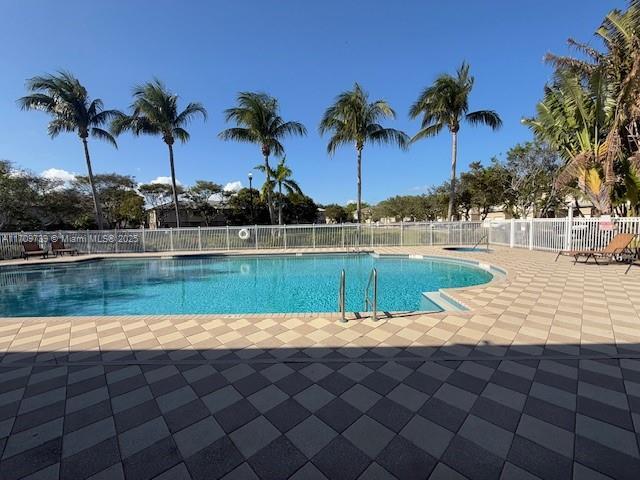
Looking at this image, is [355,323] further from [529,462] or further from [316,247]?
[316,247]

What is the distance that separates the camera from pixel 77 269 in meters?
11.9

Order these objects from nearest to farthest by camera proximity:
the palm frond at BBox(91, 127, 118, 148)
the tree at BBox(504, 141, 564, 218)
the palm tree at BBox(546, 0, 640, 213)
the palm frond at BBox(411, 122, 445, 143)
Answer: the palm tree at BBox(546, 0, 640, 213), the palm frond at BBox(411, 122, 445, 143), the palm frond at BBox(91, 127, 118, 148), the tree at BBox(504, 141, 564, 218)

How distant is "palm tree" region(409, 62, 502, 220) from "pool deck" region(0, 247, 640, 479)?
1347cm

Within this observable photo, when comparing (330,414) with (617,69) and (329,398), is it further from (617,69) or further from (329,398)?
(617,69)

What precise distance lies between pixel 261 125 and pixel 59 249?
1248 cm

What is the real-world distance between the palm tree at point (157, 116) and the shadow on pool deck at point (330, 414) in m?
15.1

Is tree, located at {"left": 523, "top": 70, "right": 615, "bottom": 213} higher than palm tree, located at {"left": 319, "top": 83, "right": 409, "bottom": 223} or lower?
lower

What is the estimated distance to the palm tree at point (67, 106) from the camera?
1452cm

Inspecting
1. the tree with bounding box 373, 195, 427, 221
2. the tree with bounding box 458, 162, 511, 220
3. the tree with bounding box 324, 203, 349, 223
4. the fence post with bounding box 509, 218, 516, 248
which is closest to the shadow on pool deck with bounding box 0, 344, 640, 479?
the fence post with bounding box 509, 218, 516, 248

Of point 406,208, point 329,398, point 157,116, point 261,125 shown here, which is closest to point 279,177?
point 261,125

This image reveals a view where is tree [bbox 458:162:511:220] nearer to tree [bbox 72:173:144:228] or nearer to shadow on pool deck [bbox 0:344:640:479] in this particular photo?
shadow on pool deck [bbox 0:344:640:479]

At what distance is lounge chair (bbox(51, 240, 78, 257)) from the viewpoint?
1444 cm

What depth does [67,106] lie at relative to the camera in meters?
14.9

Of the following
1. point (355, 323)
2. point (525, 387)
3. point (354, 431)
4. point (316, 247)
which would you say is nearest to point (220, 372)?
point (354, 431)
